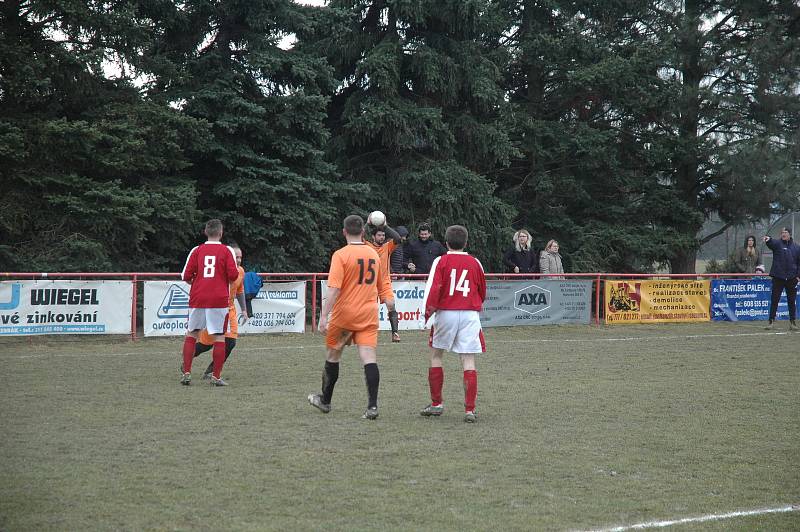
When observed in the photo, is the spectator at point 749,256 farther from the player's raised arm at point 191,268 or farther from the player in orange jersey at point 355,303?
the player in orange jersey at point 355,303

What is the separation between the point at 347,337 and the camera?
29.2 feet

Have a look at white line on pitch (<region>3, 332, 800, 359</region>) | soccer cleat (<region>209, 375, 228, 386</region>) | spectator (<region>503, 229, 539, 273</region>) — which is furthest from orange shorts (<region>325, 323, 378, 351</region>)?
spectator (<region>503, 229, 539, 273</region>)

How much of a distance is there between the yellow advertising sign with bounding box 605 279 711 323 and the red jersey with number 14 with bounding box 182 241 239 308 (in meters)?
12.6

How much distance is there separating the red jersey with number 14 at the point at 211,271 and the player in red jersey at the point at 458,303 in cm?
301

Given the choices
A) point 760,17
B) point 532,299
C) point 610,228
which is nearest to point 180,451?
point 532,299

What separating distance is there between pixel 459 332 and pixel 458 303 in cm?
28

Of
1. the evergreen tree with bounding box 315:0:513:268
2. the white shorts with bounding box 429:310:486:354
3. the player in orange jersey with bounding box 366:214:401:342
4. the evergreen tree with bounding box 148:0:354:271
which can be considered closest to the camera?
the white shorts with bounding box 429:310:486:354

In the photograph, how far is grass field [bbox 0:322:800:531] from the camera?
557 cm

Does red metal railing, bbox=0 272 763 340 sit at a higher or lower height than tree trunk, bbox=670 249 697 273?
lower

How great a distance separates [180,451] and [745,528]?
4.14m

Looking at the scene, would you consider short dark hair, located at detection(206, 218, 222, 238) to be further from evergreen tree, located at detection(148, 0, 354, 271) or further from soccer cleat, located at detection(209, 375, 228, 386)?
evergreen tree, located at detection(148, 0, 354, 271)

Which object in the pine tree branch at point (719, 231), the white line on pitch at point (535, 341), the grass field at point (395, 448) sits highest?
the pine tree branch at point (719, 231)

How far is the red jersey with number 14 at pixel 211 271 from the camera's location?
10766 millimetres

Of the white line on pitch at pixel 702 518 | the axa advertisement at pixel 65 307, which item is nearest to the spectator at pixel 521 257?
the axa advertisement at pixel 65 307
